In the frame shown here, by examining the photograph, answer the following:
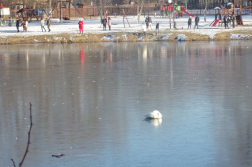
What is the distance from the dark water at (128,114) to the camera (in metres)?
8.85

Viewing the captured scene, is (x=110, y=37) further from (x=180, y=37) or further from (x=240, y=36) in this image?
(x=240, y=36)

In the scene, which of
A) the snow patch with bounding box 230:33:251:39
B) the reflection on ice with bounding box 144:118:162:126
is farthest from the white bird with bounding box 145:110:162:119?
the snow patch with bounding box 230:33:251:39

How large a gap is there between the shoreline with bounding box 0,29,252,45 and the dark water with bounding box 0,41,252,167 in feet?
66.1

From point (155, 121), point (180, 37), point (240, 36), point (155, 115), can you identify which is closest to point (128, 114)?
point (155, 115)

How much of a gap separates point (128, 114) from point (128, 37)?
32.8 metres

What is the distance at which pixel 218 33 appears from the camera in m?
44.8

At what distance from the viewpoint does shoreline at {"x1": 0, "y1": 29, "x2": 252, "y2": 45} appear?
43.8m

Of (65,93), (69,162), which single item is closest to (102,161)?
(69,162)

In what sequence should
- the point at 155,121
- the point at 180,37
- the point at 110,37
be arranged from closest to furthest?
the point at 155,121 → the point at 180,37 → the point at 110,37

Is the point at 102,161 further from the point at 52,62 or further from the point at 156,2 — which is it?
the point at 156,2

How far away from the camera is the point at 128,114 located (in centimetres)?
1242

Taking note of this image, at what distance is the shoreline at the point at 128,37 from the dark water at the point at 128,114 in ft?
66.1

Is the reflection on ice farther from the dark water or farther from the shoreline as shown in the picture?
the shoreline

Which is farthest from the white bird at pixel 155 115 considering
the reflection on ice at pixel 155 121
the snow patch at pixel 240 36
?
the snow patch at pixel 240 36
